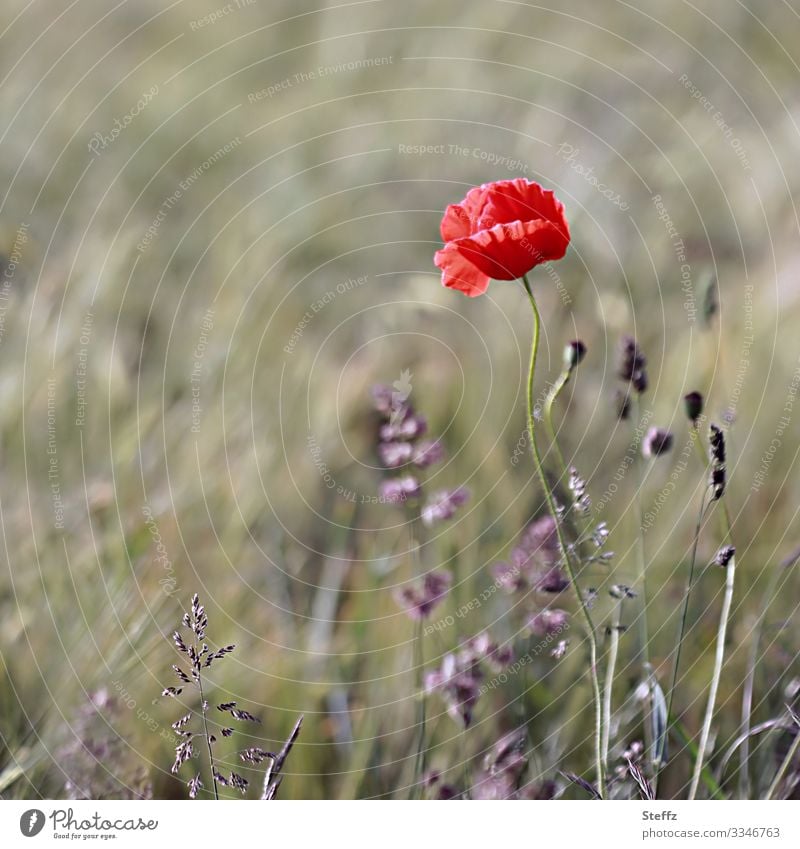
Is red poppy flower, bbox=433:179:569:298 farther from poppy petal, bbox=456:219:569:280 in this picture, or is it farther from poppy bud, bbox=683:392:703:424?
poppy bud, bbox=683:392:703:424

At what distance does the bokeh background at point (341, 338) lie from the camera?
661 millimetres

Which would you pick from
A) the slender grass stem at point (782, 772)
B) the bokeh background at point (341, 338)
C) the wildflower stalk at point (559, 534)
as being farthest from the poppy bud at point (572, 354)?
the slender grass stem at point (782, 772)

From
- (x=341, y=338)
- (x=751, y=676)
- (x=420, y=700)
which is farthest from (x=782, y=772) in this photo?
(x=341, y=338)

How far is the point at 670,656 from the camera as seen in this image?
26.7 inches

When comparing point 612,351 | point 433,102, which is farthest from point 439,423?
point 433,102

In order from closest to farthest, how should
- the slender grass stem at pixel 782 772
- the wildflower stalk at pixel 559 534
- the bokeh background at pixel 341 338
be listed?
the wildflower stalk at pixel 559 534
the slender grass stem at pixel 782 772
the bokeh background at pixel 341 338

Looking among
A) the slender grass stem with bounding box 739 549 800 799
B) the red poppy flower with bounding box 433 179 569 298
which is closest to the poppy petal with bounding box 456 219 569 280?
the red poppy flower with bounding box 433 179 569 298

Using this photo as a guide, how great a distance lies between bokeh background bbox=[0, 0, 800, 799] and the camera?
66cm

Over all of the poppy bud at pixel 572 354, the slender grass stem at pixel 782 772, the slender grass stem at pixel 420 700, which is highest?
the poppy bud at pixel 572 354

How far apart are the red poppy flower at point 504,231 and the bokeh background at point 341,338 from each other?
0.51 feet

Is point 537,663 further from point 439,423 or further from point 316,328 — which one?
point 316,328

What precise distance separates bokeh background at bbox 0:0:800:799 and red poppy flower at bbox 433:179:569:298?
156mm

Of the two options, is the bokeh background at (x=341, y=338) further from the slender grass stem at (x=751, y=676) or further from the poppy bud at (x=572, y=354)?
the poppy bud at (x=572, y=354)

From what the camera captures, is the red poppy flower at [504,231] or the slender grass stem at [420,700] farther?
the slender grass stem at [420,700]
